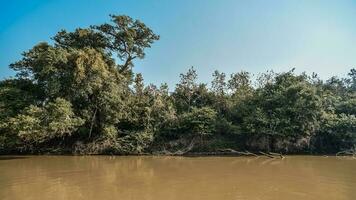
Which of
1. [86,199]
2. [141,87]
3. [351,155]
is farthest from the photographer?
[141,87]

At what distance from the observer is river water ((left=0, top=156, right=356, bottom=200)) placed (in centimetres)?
909

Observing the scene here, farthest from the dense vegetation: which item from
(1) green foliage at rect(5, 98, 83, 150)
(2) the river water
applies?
(2) the river water

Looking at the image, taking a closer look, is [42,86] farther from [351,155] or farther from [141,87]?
[351,155]

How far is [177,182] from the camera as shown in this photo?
36.4ft

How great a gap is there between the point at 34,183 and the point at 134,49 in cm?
1552

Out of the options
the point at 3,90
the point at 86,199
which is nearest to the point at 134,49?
the point at 3,90

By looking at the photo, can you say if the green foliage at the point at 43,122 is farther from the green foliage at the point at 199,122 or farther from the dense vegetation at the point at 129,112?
the green foliage at the point at 199,122

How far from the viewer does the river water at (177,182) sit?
9094 mm

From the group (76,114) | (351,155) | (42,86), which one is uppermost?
(42,86)

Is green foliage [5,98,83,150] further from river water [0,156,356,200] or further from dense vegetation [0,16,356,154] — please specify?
river water [0,156,356,200]

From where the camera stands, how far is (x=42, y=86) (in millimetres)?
21391

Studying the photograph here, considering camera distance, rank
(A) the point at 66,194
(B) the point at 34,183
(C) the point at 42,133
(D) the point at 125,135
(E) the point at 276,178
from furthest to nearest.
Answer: (D) the point at 125,135 → (C) the point at 42,133 → (E) the point at 276,178 → (B) the point at 34,183 → (A) the point at 66,194

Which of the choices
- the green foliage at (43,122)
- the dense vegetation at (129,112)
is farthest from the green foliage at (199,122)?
the green foliage at (43,122)

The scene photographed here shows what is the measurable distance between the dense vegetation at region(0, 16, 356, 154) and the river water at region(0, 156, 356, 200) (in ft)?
18.8
